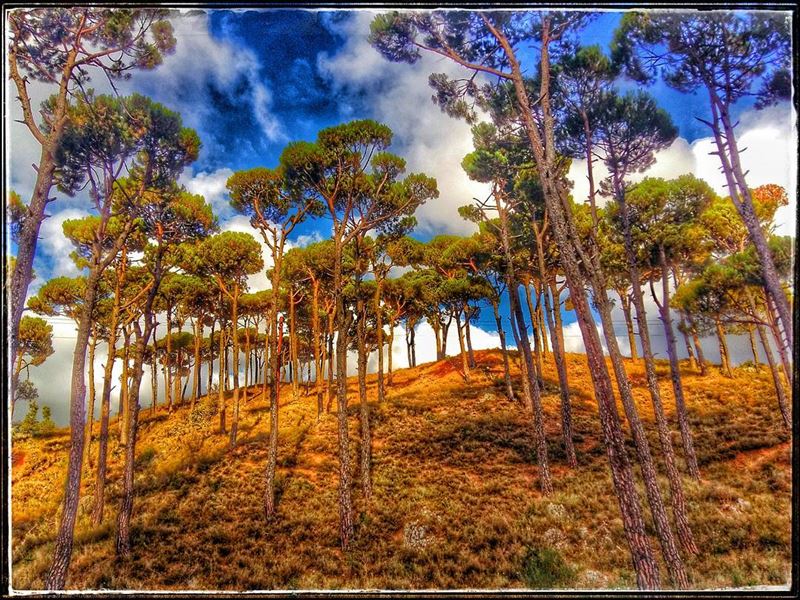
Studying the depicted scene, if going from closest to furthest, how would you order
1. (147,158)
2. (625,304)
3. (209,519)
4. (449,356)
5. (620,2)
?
(620,2) < (147,158) < (209,519) < (625,304) < (449,356)

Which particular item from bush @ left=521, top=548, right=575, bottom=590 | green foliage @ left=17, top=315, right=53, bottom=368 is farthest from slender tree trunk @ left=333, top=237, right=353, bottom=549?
green foliage @ left=17, top=315, right=53, bottom=368

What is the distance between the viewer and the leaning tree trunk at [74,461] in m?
6.17

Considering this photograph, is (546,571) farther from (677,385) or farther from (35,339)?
(35,339)

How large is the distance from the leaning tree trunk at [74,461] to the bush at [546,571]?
8408 millimetres

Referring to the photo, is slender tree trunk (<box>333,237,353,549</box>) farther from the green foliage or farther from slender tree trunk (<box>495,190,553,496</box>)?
the green foliage

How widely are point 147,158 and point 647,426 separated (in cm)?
2040

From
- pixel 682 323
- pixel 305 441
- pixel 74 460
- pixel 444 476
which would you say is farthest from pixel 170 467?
pixel 682 323

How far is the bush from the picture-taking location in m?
7.18

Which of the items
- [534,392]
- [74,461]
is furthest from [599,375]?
[74,461]

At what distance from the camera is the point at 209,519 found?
10969 millimetres

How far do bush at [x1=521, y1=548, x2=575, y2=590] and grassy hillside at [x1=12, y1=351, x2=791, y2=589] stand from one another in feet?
0.10

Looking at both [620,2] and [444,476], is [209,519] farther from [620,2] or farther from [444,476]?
[620,2]

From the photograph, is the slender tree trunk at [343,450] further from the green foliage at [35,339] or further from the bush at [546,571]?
the green foliage at [35,339]

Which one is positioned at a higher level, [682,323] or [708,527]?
[682,323]
